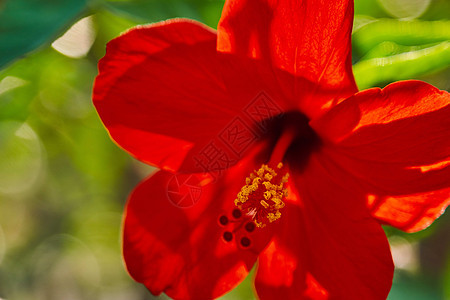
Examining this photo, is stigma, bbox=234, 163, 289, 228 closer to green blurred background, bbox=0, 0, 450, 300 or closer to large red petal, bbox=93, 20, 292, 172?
large red petal, bbox=93, 20, 292, 172

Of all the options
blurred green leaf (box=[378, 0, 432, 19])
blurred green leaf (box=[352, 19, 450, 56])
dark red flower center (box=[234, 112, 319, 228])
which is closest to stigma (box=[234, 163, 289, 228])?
dark red flower center (box=[234, 112, 319, 228])

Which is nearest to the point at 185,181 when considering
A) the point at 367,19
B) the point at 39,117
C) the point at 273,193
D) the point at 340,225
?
the point at 273,193

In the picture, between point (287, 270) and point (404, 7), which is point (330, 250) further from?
point (404, 7)

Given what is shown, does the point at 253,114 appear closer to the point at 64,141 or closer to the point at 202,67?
the point at 202,67

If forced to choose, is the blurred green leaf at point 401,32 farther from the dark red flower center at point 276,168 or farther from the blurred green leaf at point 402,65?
the dark red flower center at point 276,168

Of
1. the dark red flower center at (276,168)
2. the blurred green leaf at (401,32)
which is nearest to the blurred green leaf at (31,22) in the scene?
the dark red flower center at (276,168)

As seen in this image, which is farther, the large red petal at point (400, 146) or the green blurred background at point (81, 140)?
the green blurred background at point (81, 140)
